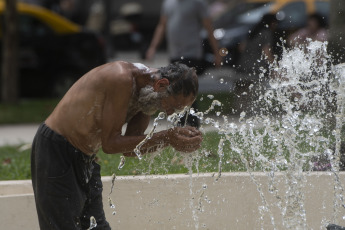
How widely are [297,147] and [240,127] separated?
503mm

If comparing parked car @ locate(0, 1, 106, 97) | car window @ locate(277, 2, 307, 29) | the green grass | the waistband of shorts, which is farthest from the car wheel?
the waistband of shorts

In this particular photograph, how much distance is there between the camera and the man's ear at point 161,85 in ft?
13.1

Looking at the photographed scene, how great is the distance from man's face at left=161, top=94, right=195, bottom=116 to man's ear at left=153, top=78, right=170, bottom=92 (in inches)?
2.0

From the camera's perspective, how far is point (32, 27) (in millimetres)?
13516

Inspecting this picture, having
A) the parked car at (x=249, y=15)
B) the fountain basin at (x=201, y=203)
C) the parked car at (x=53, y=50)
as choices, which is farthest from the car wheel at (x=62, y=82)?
the fountain basin at (x=201, y=203)

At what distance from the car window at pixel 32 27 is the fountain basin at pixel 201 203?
27.9 feet

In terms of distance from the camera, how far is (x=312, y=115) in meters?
5.26

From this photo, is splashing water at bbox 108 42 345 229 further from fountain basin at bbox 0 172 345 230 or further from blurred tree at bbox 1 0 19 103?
blurred tree at bbox 1 0 19 103

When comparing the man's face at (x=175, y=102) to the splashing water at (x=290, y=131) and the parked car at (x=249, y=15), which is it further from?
the parked car at (x=249, y=15)

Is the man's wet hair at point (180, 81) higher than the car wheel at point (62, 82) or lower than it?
lower

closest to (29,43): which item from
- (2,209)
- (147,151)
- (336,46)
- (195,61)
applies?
(195,61)

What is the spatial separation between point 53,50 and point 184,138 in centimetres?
965

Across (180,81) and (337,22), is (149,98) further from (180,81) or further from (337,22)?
(337,22)

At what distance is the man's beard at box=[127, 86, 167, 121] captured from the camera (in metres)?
4.00
